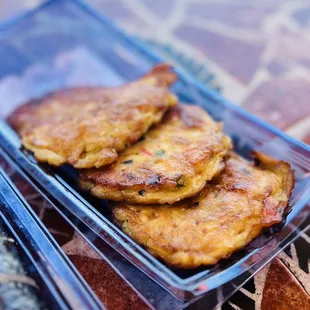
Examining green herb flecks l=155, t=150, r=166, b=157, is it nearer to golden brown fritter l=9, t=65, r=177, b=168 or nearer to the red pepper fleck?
the red pepper fleck

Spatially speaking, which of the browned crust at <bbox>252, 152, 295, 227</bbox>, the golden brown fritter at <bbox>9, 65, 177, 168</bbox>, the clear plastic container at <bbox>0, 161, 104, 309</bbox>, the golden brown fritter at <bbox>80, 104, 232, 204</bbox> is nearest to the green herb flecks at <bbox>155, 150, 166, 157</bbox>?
the golden brown fritter at <bbox>80, 104, 232, 204</bbox>

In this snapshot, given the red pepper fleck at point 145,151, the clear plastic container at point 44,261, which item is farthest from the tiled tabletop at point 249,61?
the red pepper fleck at point 145,151

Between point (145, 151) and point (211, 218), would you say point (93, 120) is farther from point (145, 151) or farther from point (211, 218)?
point (211, 218)

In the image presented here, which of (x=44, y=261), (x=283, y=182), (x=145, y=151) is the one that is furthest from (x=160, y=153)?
(x=44, y=261)

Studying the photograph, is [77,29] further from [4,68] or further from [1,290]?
[1,290]

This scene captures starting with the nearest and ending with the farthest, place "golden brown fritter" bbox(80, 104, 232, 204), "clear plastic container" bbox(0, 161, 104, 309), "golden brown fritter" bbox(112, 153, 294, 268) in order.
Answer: "clear plastic container" bbox(0, 161, 104, 309) < "golden brown fritter" bbox(112, 153, 294, 268) < "golden brown fritter" bbox(80, 104, 232, 204)

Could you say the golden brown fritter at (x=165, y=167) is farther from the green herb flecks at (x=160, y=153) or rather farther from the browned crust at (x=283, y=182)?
the browned crust at (x=283, y=182)

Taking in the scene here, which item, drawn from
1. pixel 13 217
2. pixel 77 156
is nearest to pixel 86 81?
pixel 77 156
